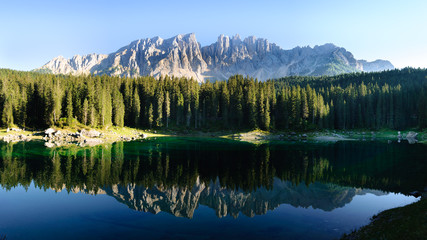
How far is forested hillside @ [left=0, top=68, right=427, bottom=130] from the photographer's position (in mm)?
94688

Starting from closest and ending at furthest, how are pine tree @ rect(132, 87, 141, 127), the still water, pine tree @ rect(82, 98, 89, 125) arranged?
the still water, pine tree @ rect(82, 98, 89, 125), pine tree @ rect(132, 87, 141, 127)

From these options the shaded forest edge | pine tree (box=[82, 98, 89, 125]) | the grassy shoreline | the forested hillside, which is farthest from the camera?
the forested hillside

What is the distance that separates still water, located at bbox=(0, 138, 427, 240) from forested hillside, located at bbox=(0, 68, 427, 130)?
6187 cm

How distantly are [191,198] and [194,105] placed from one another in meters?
99.4

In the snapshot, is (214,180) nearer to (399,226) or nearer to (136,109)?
(399,226)

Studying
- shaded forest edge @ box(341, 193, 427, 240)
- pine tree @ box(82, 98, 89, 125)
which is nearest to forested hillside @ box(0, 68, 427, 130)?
pine tree @ box(82, 98, 89, 125)

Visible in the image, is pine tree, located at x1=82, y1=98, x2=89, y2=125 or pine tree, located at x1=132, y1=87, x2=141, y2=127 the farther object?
pine tree, located at x1=132, y1=87, x2=141, y2=127

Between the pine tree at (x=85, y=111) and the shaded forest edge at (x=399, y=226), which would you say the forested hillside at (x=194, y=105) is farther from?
the shaded forest edge at (x=399, y=226)

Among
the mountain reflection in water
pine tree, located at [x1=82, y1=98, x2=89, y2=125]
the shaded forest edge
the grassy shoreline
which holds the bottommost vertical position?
the grassy shoreline

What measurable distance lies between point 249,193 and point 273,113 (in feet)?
311

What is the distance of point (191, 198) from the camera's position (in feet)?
80.8

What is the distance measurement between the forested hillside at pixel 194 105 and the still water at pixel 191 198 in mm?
61872

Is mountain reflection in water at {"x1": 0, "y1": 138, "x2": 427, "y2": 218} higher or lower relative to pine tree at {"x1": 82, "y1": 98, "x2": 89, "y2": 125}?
lower

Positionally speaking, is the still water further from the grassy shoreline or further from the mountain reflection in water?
the grassy shoreline
